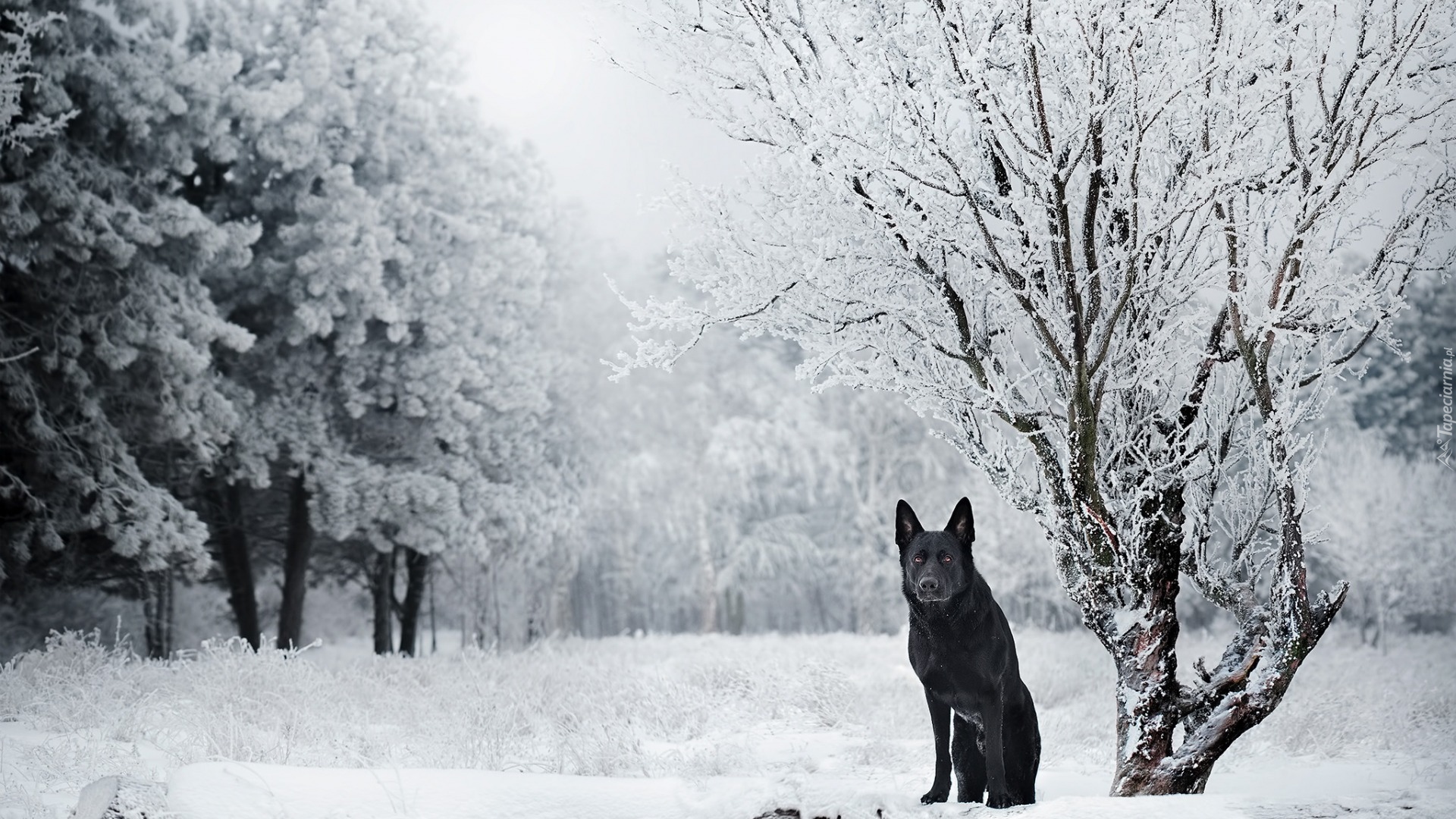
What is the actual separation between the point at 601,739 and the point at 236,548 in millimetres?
11502

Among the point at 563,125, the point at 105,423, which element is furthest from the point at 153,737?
the point at 563,125

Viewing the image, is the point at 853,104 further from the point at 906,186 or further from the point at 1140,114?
the point at 1140,114

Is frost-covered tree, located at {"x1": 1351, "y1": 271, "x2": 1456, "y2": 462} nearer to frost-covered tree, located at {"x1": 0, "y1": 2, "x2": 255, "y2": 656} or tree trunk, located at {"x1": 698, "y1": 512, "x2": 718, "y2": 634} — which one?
tree trunk, located at {"x1": 698, "y1": 512, "x2": 718, "y2": 634}

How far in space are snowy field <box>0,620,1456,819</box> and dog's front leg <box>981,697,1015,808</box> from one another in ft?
0.58

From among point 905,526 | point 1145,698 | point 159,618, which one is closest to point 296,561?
point 159,618

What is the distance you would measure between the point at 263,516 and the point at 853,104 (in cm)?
1614

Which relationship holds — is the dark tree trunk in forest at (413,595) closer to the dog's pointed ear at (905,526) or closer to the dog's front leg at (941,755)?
the dog's pointed ear at (905,526)

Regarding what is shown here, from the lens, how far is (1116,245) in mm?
5383

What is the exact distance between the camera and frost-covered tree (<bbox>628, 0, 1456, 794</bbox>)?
201 inches

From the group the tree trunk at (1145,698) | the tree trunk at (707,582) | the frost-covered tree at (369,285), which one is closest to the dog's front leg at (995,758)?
the tree trunk at (1145,698)

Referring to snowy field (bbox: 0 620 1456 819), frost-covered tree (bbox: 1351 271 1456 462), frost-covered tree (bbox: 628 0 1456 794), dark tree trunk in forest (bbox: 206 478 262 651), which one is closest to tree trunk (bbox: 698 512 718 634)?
snowy field (bbox: 0 620 1456 819)

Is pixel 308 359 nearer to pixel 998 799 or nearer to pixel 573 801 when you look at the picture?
pixel 573 801

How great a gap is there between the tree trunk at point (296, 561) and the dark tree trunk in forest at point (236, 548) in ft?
2.20

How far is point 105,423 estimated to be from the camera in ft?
40.3
